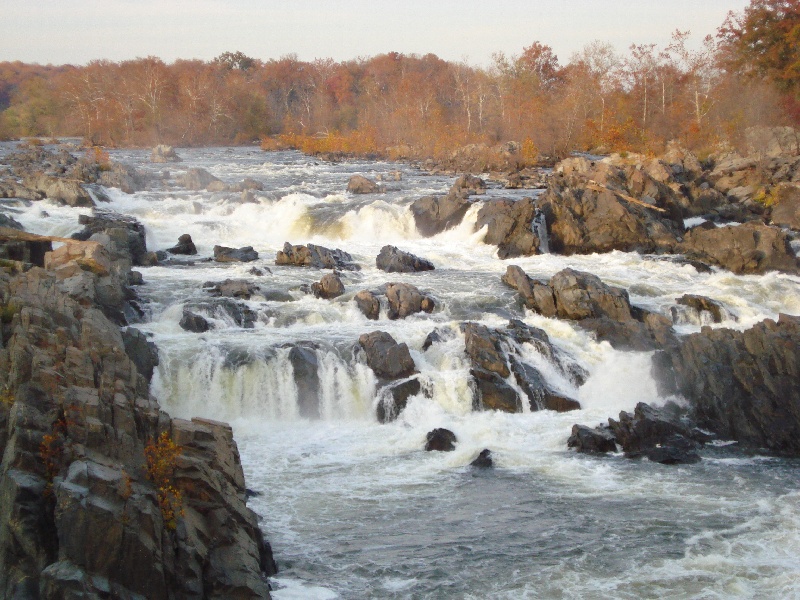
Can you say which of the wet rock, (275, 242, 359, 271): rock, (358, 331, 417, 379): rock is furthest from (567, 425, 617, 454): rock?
(275, 242, 359, 271): rock

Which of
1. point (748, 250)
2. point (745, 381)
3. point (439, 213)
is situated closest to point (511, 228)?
point (439, 213)

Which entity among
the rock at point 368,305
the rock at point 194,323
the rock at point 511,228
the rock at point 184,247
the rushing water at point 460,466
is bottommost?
the rushing water at point 460,466

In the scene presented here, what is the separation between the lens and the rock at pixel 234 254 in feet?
87.8

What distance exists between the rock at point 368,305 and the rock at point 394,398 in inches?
150

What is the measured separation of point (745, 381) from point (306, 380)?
355 inches

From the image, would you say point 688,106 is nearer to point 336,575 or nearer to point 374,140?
point 374,140

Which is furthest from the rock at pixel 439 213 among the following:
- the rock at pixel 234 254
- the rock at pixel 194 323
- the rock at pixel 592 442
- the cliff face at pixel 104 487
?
the cliff face at pixel 104 487

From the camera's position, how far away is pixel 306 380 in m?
17.5

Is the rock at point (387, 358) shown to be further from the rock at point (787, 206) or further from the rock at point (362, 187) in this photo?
the rock at point (362, 187)

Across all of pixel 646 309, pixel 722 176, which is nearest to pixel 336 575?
pixel 646 309

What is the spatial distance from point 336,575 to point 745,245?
64.6 feet

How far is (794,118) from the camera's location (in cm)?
3988

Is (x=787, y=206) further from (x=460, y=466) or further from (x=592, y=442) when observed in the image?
(x=460, y=466)

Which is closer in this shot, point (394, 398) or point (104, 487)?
point (104, 487)
